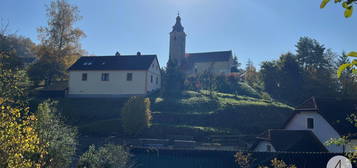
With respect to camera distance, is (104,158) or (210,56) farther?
(210,56)

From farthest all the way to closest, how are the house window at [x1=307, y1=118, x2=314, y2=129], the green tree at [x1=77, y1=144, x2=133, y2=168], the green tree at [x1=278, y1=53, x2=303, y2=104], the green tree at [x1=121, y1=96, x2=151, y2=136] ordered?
the green tree at [x1=278, y1=53, x2=303, y2=104], the green tree at [x1=121, y1=96, x2=151, y2=136], the house window at [x1=307, y1=118, x2=314, y2=129], the green tree at [x1=77, y1=144, x2=133, y2=168]

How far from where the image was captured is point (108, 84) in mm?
41656

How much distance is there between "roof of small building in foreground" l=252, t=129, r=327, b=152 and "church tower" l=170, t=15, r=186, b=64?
3974 centimetres

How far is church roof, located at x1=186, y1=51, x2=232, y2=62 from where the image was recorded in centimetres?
6644

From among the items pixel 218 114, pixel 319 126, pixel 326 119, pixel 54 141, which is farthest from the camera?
pixel 218 114

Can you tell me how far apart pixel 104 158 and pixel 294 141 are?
14.8 metres

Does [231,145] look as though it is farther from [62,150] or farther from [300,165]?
[62,150]

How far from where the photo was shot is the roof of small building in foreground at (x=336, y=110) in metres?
23.9

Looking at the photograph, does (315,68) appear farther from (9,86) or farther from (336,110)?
(9,86)

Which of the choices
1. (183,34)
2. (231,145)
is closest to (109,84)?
(231,145)

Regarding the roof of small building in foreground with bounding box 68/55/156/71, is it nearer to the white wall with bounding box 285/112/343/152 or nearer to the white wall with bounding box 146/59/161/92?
the white wall with bounding box 146/59/161/92

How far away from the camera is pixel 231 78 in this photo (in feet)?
179

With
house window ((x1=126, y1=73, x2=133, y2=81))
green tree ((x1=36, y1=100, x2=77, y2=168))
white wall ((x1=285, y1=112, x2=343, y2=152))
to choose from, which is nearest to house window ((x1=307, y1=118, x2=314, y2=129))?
white wall ((x1=285, y1=112, x2=343, y2=152))

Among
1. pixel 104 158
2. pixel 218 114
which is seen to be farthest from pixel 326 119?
pixel 104 158
